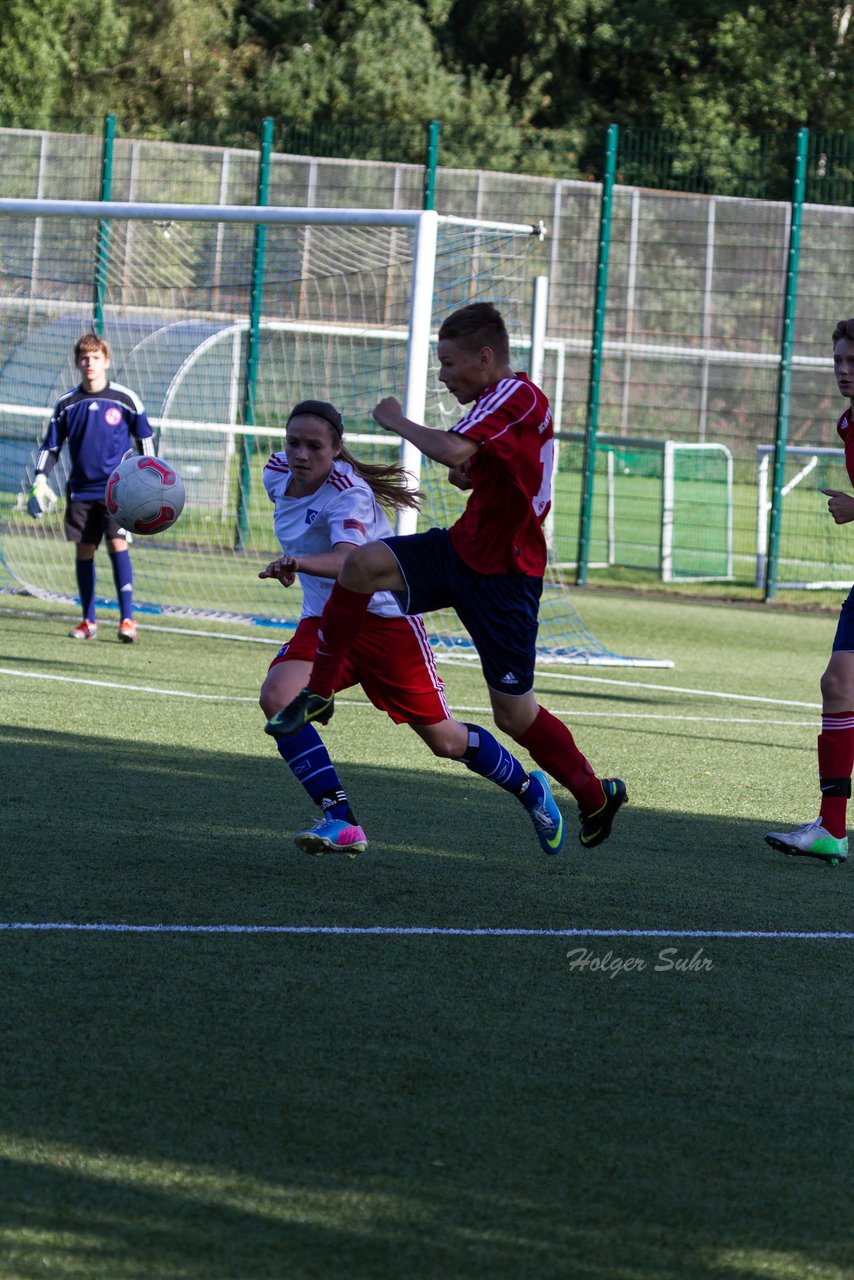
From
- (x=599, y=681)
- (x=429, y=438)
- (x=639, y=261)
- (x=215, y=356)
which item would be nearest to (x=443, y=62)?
(x=639, y=261)

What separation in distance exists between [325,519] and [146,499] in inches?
82.5

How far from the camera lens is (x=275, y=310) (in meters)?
17.7

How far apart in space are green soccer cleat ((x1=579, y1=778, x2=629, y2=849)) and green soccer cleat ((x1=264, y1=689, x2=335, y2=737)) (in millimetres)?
1009

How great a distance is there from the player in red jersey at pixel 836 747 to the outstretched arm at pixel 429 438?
151cm

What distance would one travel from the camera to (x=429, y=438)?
5.36 m

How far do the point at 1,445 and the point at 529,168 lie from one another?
30.7ft

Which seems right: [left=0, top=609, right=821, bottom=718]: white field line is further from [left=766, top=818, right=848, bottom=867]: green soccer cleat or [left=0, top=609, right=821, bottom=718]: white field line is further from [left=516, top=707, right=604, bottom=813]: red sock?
[left=516, top=707, right=604, bottom=813]: red sock

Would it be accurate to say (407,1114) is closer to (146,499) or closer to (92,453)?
(146,499)

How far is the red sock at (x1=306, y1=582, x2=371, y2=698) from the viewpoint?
559cm

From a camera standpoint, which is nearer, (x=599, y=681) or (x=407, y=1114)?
(x=407, y=1114)

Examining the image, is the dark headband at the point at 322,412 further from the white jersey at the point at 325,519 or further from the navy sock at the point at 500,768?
the navy sock at the point at 500,768

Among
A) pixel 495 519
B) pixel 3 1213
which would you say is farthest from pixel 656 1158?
pixel 495 519

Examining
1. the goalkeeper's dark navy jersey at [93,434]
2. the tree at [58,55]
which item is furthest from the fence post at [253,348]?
the tree at [58,55]

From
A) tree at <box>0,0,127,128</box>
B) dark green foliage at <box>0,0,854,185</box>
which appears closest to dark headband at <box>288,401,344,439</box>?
tree at <box>0,0,127,128</box>
